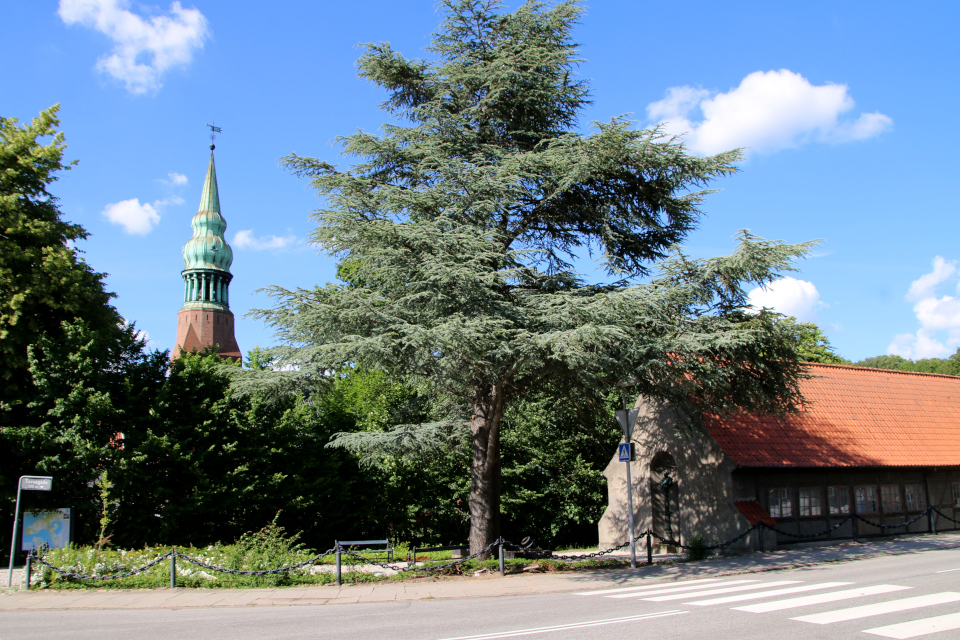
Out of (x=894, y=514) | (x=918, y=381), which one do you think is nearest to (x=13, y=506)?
(x=894, y=514)

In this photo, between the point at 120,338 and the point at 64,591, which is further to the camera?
the point at 120,338

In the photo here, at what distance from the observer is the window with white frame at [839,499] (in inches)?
815

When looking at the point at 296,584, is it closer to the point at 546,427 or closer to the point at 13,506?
the point at 13,506

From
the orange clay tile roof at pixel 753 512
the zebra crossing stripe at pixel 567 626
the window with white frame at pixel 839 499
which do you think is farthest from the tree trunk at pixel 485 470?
the window with white frame at pixel 839 499

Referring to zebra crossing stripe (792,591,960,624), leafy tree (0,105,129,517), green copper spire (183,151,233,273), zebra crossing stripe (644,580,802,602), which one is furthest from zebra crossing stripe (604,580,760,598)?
green copper spire (183,151,233,273)

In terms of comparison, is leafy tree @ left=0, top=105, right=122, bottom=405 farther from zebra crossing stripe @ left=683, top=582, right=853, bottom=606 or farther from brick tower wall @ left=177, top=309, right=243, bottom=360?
brick tower wall @ left=177, top=309, right=243, bottom=360

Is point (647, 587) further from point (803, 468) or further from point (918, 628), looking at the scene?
point (803, 468)

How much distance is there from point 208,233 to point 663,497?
155 feet

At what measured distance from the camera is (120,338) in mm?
20156

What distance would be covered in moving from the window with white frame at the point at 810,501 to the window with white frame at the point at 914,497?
15.2ft

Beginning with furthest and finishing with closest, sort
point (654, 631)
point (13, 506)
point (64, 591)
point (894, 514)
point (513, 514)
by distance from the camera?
1. point (513, 514)
2. point (894, 514)
3. point (13, 506)
4. point (64, 591)
5. point (654, 631)

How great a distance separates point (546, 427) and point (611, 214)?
10951 millimetres

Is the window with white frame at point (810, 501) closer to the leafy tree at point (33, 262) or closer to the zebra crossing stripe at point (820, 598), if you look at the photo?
the zebra crossing stripe at point (820, 598)

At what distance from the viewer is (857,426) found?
22969mm
